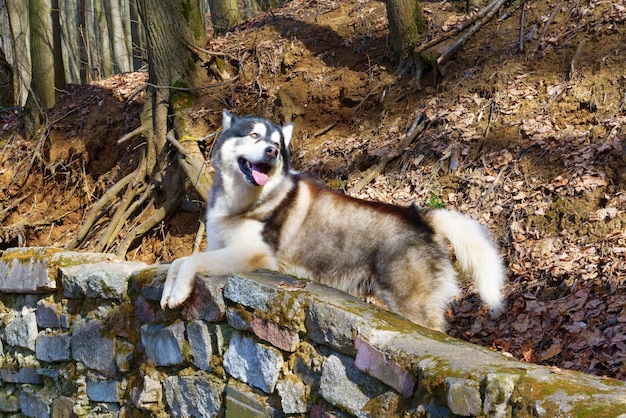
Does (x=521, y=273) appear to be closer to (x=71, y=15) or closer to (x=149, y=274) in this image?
(x=149, y=274)

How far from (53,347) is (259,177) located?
2.40m

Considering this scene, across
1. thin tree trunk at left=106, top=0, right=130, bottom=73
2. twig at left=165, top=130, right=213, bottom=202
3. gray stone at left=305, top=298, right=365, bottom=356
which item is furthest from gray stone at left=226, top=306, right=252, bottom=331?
thin tree trunk at left=106, top=0, right=130, bottom=73

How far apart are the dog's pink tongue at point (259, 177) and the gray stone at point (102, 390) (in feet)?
6.20

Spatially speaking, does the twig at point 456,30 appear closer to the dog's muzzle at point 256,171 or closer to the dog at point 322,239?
the dog at point 322,239

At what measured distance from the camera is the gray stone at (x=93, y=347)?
4922 millimetres

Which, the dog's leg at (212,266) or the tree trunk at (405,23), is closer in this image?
the dog's leg at (212,266)

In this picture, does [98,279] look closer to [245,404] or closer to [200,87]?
[245,404]

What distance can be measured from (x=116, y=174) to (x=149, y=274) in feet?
17.1

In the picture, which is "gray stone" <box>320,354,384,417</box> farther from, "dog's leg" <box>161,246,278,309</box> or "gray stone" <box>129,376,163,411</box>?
"gray stone" <box>129,376,163,411</box>

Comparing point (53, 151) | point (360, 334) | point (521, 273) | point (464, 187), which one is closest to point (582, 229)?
point (521, 273)

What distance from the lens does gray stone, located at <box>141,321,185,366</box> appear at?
14.2 feet

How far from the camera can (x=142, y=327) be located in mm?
4648

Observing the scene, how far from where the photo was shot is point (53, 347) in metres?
A: 5.41

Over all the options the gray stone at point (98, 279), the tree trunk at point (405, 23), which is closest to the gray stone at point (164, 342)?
the gray stone at point (98, 279)
